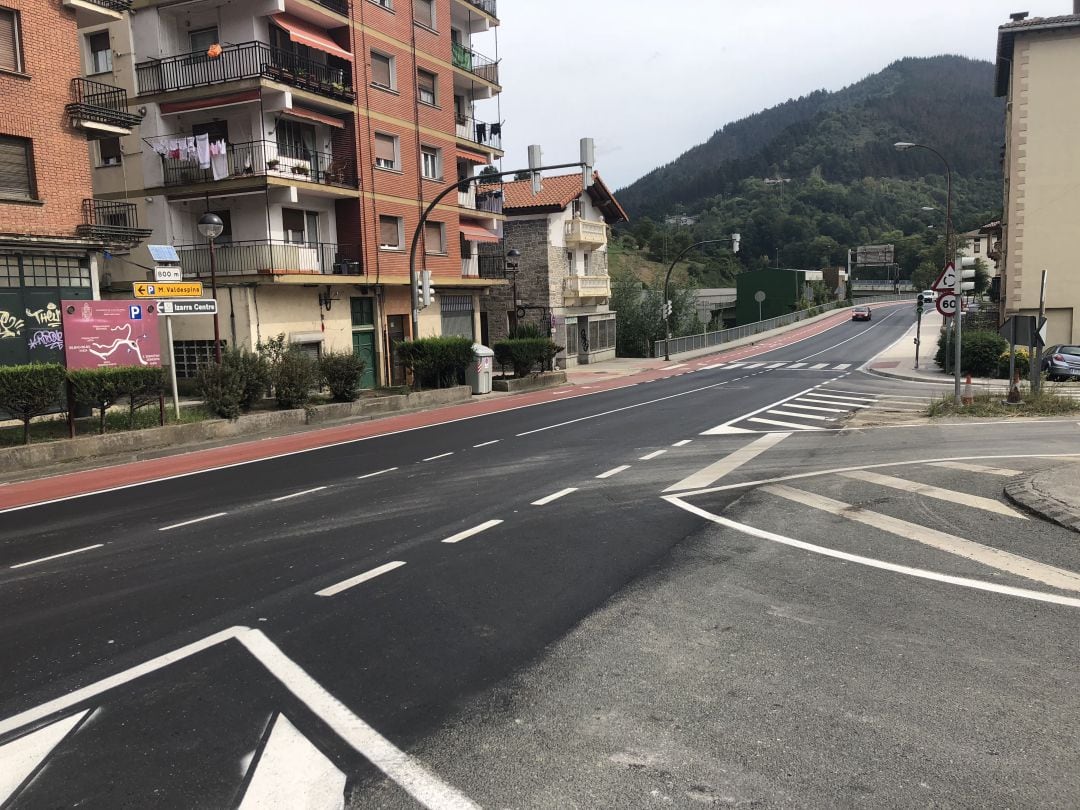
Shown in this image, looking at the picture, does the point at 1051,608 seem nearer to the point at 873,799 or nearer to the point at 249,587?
the point at 873,799

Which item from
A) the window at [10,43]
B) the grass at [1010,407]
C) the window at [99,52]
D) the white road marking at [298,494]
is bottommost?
the grass at [1010,407]

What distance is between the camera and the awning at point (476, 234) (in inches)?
1364

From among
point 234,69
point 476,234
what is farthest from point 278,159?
point 476,234

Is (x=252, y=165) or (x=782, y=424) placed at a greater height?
(x=252, y=165)

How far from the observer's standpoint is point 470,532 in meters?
8.63

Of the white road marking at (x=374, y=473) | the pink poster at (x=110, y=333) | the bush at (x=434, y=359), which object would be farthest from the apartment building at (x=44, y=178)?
the white road marking at (x=374, y=473)

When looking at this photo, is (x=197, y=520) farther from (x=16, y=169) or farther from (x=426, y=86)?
(x=426, y=86)

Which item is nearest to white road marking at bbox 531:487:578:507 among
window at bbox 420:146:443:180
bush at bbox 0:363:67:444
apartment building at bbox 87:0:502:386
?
bush at bbox 0:363:67:444

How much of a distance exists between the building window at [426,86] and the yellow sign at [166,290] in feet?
55.8

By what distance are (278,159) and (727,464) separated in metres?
18.5

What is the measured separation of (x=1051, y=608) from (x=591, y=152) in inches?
610

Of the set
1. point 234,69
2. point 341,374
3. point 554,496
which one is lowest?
point 554,496

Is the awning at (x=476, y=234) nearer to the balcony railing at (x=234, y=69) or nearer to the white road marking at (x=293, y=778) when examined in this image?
the balcony railing at (x=234, y=69)

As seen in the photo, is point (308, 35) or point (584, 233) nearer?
point (308, 35)
